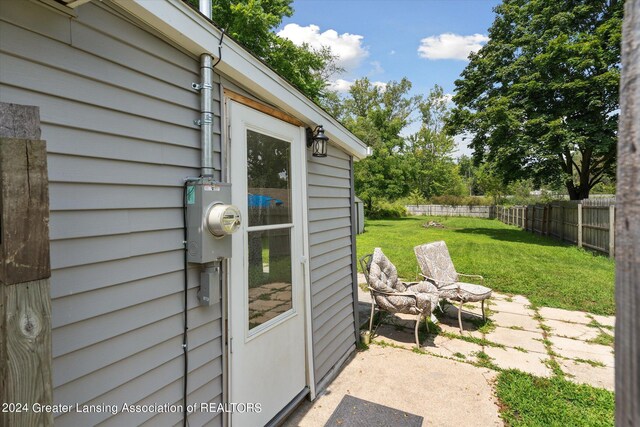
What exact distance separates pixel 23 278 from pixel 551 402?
3.67 meters

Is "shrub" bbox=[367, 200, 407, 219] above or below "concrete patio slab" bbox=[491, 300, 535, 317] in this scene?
above

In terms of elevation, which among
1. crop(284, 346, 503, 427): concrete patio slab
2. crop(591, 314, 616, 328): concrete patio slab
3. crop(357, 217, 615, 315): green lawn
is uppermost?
crop(357, 217, 615, 315): green lawn

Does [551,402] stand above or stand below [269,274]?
below

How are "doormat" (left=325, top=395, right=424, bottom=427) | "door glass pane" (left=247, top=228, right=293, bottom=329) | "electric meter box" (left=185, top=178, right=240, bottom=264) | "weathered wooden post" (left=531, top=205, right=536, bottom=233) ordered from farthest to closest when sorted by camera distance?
"weathered wooden post" (left=531, top=205, right=536, bottom=233) → "doormat" (left=325, top=395, right=424, bottom=427) → "door glass pane" (left=247, top=228, right=293, bottom=329) → "electric meter box" (left=185, top=178, right=240, bottom=264)

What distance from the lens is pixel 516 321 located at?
15.3 ft

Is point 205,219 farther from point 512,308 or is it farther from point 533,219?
point 533,219

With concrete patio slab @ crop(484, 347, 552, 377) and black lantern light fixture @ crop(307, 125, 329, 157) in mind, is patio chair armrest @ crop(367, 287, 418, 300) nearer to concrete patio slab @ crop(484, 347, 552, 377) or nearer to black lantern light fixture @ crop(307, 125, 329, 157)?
concrete patio slab @ crop(484, 347, 552, 377)

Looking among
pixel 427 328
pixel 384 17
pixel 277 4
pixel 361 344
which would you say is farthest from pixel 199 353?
pixel 277 4

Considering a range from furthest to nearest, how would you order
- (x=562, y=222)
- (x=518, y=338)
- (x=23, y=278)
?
(x=562, y=222)
(x=518, y=338)
(x=23, y=278)

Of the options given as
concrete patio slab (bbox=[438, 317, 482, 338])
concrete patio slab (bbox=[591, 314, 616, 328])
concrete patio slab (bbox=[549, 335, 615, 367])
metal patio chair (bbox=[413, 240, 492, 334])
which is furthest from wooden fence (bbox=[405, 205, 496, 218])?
concrete patio slab (bbox=[549, 335, 615, 367])

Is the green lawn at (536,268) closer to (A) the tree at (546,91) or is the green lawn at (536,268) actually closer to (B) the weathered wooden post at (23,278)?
(A) the tree at (546,91)

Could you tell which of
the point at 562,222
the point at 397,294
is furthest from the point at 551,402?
the point at 562,222

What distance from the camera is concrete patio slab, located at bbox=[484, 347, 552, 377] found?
3361 mm

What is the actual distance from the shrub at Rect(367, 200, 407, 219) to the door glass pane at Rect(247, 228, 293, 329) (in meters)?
22.7
